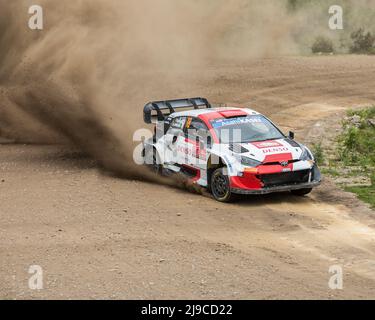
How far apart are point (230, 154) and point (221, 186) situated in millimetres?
584

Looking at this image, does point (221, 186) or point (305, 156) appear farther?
point (305, 156)

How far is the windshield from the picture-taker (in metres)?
14.6

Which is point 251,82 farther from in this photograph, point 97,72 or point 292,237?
point 292,237

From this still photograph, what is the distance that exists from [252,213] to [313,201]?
1.52 m

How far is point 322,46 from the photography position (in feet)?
111

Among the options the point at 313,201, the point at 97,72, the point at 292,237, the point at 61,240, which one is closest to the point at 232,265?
the point at 292,237

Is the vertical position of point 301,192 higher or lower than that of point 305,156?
lower

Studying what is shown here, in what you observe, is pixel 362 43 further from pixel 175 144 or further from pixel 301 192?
pixel 301 192

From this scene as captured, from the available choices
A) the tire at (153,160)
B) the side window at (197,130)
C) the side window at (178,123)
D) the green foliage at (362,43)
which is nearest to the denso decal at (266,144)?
the side window at (197,130)

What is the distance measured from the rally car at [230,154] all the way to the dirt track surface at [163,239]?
39 centimetres

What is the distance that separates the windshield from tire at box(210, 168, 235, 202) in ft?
2.23

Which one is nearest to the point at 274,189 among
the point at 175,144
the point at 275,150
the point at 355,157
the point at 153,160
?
the point at 275,150

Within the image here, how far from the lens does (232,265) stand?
10891mm
